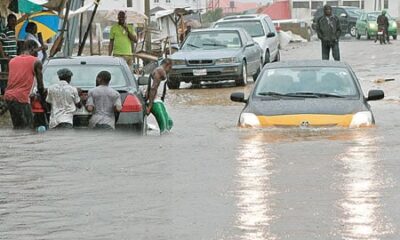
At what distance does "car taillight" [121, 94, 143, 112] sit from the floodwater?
0.34 m

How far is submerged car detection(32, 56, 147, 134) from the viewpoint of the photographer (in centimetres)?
1498

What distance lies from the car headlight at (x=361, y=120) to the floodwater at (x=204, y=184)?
155 mm

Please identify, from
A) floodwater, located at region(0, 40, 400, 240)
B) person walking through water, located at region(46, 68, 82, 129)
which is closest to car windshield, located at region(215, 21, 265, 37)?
floodwater, located at region(0, 40, 400, 240)

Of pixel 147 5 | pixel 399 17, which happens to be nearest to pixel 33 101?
pixel 147 5

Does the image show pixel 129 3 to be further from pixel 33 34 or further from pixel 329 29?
pixel 33 34

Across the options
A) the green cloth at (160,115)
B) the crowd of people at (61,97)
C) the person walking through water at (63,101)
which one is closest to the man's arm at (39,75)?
the crowd of people at (61,97)

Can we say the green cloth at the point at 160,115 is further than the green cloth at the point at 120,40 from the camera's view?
No

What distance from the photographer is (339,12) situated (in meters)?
63.2

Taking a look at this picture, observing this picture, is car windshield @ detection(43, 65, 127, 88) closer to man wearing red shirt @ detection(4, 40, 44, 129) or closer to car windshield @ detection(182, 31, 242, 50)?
man wearing red shirt @ detection(4, 40, 44, 129)

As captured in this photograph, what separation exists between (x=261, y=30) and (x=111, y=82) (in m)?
18.3

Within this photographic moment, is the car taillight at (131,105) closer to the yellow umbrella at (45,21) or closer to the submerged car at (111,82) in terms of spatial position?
the submerged car at (111,82)

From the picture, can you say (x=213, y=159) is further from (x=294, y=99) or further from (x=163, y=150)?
(x=294, y=99)

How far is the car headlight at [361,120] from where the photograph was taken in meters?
15.0

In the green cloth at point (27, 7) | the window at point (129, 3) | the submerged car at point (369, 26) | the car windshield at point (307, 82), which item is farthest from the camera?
the window at point (129, 3)
